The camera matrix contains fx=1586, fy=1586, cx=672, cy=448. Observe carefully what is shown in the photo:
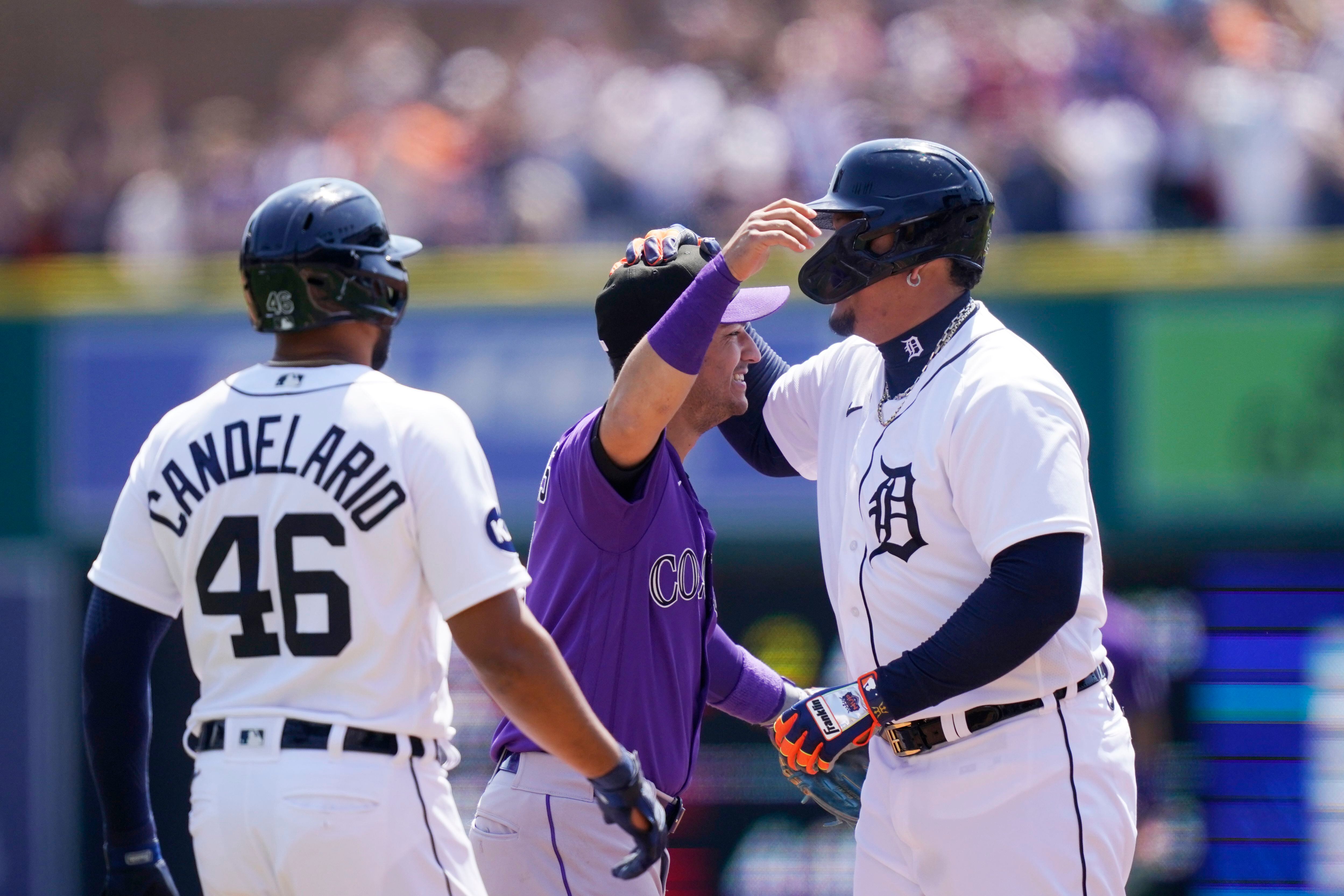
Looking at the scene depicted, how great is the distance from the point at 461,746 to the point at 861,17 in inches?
218

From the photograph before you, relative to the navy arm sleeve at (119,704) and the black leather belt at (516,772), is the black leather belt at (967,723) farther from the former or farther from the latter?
the navy arm sleeve at (119,704)

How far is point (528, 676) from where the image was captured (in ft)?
8.98

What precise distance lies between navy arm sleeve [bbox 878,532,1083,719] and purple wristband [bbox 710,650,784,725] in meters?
0.82

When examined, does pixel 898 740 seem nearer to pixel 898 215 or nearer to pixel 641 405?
pixel 641 405

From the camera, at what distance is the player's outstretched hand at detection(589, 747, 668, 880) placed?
284 cm

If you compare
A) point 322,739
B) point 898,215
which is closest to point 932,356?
point 898,215

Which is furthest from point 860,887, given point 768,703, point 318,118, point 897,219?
point 318,118

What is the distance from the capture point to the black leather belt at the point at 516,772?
330cm

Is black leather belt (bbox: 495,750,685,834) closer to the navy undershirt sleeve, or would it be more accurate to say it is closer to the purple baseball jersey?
the purple baseball jersey

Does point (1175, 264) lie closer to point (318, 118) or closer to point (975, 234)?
point (975, 234)

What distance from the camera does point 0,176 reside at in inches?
404

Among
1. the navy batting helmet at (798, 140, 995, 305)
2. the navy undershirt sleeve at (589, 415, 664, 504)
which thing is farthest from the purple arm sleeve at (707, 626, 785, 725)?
the navy batting helmet at (798, 140, 995, 305)

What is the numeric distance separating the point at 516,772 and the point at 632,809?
0.49 meters

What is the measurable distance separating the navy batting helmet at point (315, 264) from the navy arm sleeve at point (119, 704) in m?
0.58
